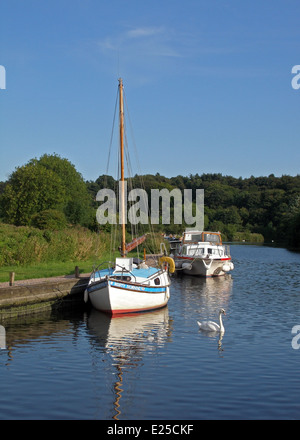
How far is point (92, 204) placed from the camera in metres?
117

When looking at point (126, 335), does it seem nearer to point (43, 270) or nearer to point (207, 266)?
point (43, 270)

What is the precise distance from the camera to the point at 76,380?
1488 cm

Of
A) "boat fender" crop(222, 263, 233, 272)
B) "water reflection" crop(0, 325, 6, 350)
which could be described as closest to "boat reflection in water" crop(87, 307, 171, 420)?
"water reflection" crop(0, 325, 6, 350)

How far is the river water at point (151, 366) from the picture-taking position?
1267cm

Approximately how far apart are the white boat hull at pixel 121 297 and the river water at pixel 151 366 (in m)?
0.57

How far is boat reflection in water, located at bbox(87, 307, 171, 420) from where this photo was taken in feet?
55.6

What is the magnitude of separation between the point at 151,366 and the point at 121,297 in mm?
8812

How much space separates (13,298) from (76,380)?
9.55 m

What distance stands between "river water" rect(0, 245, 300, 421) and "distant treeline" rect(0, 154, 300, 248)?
13.4 m

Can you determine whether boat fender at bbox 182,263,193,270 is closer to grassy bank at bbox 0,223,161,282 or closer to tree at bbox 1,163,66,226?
grassy bank at bbox 0,223,161,282

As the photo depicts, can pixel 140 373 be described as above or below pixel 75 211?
below
